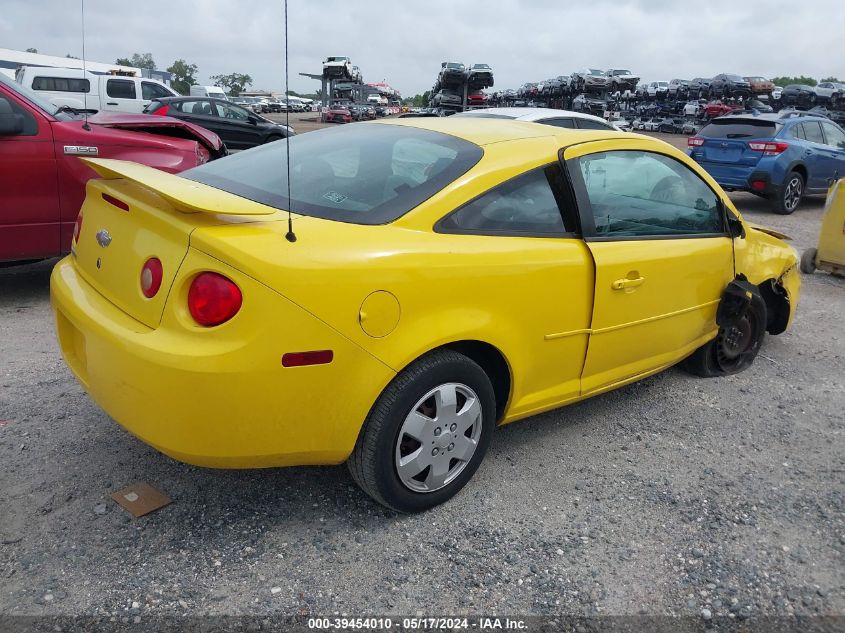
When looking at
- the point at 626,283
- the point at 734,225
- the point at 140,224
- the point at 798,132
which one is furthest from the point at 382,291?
the point at 798,132

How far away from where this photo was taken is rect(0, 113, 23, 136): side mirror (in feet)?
15.1

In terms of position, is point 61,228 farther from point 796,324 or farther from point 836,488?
point 796,324

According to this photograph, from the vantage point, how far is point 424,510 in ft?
8.87

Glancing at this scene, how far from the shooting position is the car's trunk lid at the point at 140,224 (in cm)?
226

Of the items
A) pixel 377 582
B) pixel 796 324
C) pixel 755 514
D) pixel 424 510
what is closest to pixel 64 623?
pixel 377 582

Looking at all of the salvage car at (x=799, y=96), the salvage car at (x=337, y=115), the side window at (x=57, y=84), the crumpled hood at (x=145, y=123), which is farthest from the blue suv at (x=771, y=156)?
the salvage car at (x=799, y=96)

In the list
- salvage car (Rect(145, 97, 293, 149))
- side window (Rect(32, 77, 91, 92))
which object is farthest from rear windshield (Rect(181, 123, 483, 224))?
side window (Rect(32, 77, 91, 92))

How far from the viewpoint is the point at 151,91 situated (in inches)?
782

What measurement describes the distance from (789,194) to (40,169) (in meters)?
10.4

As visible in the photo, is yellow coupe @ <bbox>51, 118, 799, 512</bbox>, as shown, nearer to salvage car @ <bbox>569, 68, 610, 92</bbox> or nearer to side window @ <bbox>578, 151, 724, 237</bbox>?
side window @ <bbox>578, 151, 724, 237</bbox>

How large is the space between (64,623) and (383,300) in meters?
1.36

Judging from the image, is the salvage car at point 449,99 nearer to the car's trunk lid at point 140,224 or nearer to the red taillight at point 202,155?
the red taillight at point 202,155

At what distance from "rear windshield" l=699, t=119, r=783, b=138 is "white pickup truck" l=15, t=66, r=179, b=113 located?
14848 millimetres

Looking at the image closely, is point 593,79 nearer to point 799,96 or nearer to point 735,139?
point 799,96
